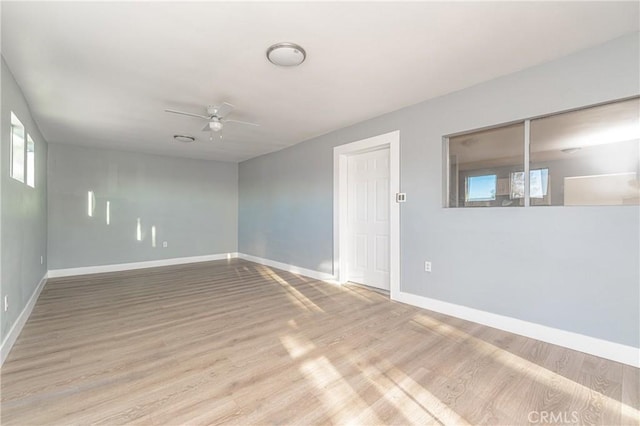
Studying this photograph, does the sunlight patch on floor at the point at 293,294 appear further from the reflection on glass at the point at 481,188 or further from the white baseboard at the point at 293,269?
the reflection on glass at the point at 481,188

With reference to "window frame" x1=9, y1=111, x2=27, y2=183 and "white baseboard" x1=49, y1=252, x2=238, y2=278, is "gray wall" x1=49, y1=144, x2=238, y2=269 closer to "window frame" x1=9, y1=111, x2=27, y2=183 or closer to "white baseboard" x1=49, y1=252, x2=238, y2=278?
"white baseboard" x1=49, y1=252, x2=238, y2=278

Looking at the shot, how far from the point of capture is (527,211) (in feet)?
8.73

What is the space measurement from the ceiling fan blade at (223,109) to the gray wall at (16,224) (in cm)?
168

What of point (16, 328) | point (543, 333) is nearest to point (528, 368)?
point (543, 333)

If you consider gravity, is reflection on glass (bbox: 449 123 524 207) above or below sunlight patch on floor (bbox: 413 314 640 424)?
above

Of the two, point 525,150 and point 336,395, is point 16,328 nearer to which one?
point 336,395

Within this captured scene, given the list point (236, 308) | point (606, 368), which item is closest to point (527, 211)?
point (606, 368)

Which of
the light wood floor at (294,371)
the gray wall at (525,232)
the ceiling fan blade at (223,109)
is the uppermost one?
the ceiling fan blade at (223,109)

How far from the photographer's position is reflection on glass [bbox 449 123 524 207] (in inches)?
112

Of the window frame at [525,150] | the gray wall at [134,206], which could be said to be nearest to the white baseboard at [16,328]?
the gray wall at [134,206]

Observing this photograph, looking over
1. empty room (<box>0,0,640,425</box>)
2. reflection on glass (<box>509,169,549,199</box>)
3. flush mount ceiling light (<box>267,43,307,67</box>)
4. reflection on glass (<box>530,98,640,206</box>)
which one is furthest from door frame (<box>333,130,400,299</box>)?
flush mount ceiling light (<box>267,43,307,67</box>)

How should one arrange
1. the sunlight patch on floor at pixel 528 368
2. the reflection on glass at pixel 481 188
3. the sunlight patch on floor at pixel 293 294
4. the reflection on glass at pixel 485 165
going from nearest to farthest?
the sunlight patch on floor at pixel 528 368, the reflection on glass at pixel 485 165, the reflection on glass at pixel 481 188, the sunlight patch on floor at pixel 293 294

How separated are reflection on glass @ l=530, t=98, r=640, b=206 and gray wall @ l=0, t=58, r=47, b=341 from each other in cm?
458

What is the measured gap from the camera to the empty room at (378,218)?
72.4 inches
